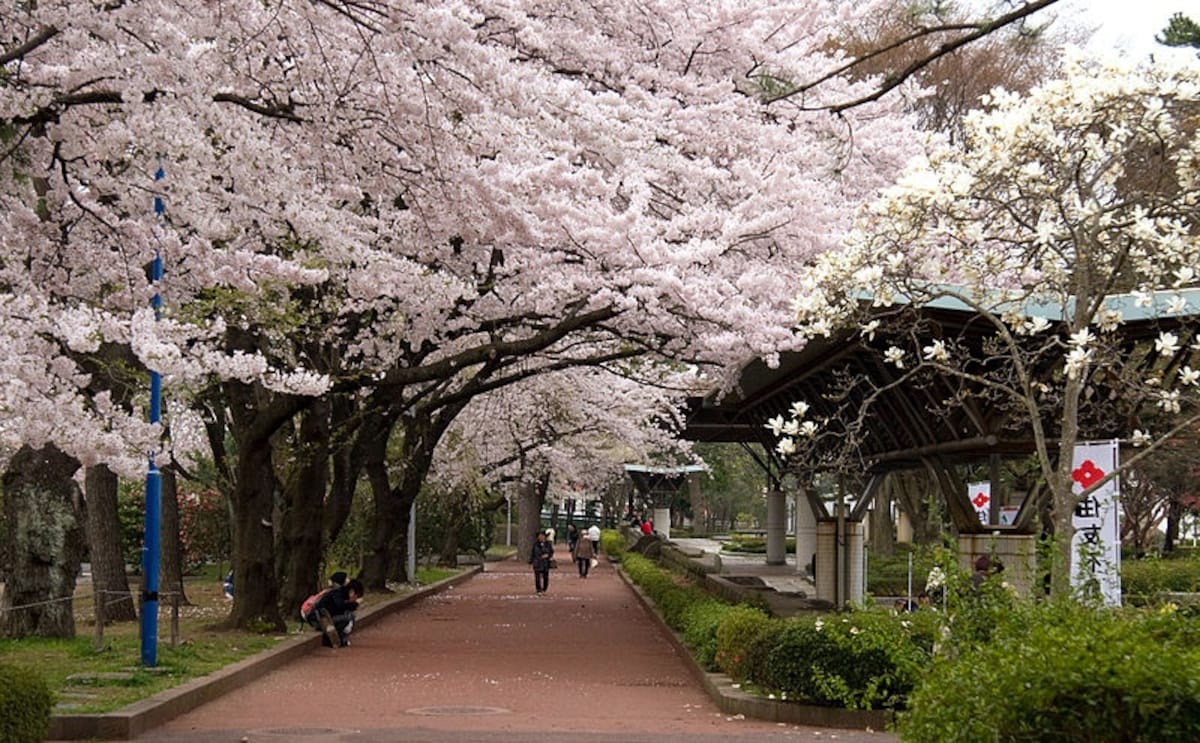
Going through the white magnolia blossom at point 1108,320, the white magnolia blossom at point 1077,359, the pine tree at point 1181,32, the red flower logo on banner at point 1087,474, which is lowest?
the red flower logo on banner at point 1087,474

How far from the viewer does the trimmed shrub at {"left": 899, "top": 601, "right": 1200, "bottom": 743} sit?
565cm

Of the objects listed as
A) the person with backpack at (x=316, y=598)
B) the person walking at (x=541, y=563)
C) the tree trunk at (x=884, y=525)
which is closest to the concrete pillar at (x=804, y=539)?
the person walking at (x=541, y=563)

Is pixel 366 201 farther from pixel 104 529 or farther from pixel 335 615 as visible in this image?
pixel 104 529

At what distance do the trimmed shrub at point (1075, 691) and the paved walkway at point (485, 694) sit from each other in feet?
20.8

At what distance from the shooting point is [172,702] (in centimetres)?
1398

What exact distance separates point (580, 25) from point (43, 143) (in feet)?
25.2

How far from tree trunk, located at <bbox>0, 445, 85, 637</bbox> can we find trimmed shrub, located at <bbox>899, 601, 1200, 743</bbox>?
14871 mm

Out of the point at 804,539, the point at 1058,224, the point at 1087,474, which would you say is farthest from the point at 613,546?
the point at 1058,224

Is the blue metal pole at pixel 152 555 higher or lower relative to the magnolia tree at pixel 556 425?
lower

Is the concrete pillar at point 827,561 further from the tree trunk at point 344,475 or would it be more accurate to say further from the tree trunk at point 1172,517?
the tree trunk at point 1172,517

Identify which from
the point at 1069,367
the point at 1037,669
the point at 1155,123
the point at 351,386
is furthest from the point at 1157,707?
the point at 351,386

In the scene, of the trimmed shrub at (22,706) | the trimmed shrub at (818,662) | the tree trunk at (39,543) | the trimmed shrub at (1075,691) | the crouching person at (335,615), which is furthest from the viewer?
the crouching person at (335,615)

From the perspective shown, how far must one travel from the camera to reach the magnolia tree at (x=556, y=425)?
123 feet

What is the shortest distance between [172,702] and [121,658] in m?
3.30
